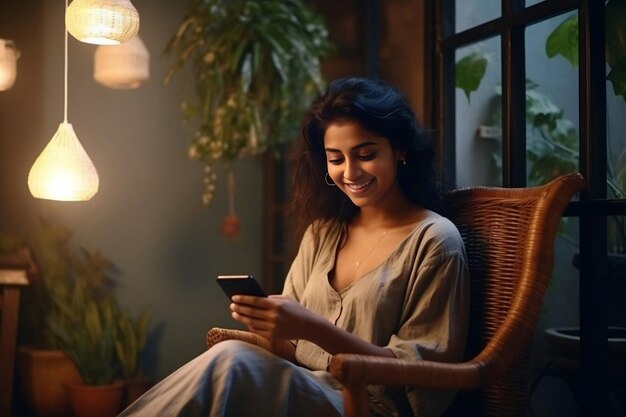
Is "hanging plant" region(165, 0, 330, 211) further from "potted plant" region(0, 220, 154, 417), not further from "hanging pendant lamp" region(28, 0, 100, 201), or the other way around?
"hanging pendant lamp" region(28, 0, 100, 201)

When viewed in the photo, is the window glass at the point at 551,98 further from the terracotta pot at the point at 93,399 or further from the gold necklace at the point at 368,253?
the terracotta pot at the point at 93,399

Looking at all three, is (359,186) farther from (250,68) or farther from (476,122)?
(250,68)

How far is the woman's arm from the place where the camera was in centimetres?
156

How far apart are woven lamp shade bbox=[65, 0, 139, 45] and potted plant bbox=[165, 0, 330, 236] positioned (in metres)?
1.10

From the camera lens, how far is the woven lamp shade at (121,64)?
10.6 ft

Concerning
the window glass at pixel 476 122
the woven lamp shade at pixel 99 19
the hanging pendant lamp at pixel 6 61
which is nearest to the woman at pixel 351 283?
the window glass at pixel 476 122

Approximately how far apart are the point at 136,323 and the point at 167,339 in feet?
1.01

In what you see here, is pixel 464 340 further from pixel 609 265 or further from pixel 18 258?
pixel 18 258

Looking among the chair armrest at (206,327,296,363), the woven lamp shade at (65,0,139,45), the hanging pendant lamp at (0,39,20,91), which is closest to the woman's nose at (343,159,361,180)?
the chair armrest at (206,327,296,363)

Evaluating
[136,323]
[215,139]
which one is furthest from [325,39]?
[136,323]

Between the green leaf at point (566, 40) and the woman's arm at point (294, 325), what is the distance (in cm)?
85

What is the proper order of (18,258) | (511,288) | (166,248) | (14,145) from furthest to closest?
(166,248) < (14,145) < (18,258) < (511,288)

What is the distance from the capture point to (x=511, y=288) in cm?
172

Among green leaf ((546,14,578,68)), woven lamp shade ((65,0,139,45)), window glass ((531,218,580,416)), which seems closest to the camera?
green leaf ((546,14,578,68))
